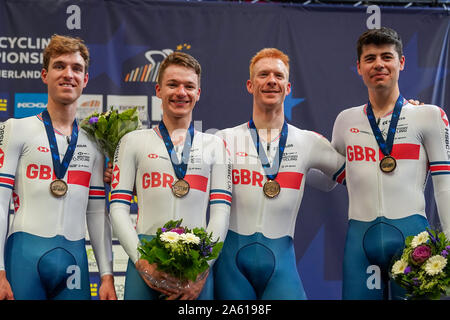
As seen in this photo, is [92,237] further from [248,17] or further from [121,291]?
[248,17]

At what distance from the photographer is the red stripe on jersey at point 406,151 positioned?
3342 mm

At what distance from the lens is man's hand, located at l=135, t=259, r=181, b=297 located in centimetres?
281

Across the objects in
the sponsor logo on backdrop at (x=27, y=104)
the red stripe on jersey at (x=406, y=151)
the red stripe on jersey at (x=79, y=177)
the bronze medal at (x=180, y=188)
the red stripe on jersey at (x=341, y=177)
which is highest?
the sponsor logo on backdrop at (x=27, y=104)

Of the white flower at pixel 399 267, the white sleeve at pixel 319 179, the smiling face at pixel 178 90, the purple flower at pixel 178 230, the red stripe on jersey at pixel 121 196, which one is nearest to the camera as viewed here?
the purple flower at pixel 178 230

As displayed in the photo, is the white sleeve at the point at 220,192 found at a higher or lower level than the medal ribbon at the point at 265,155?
lower

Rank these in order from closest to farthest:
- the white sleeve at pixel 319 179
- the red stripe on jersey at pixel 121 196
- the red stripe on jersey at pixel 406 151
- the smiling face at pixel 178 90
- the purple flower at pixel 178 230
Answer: the purple flower at pixel 178 230, the red stripe on jersey at pixel 121 196, the smiling face at pixel 178 90, the red stripe on jersey at pixel 406 151, the white sleeve at pixel 319 179

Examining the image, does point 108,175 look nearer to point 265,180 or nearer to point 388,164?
point 265,180

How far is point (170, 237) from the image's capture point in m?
2.73

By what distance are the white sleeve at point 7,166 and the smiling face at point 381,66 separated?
83.1 inches

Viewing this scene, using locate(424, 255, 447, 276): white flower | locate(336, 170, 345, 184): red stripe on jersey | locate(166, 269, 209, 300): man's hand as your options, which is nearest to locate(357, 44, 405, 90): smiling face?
locate(336, 170, 345, 184): red stripe on jersey

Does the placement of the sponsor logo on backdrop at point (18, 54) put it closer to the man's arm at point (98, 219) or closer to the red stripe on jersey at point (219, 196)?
the man's arm at point (98, 219)

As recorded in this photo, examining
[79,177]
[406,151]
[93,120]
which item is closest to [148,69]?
[93,120]

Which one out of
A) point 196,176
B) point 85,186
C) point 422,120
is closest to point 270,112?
point 196,176

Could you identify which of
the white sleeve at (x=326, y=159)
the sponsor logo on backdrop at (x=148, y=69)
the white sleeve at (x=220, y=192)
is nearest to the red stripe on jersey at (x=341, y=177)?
the white sleeve at (x=326, y=159)
